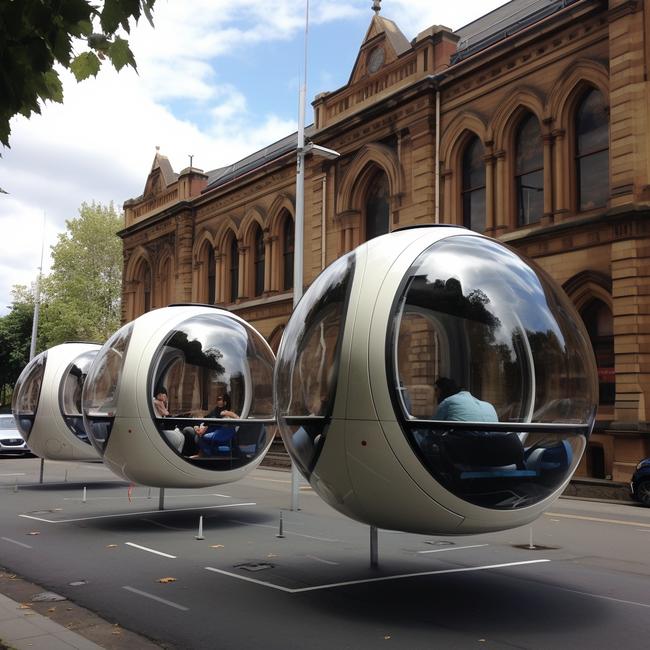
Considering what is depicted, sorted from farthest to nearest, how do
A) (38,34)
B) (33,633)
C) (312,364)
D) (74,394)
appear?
(74,394) → (312,364) → (33,633) → (38,34)

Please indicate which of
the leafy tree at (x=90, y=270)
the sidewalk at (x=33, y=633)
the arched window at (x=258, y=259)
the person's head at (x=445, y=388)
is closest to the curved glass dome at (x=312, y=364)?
the person's head at (x=445, y=388)

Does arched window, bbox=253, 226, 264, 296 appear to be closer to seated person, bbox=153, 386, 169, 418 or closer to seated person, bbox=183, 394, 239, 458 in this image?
seated person, bbox=153, 386, 169, 418

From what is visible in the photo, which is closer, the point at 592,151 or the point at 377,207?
the point at 592,151

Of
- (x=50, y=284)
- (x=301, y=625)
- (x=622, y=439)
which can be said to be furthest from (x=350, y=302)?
(x=50, y=284)

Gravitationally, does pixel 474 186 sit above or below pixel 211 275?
above

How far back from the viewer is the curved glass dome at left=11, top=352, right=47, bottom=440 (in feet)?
54.7

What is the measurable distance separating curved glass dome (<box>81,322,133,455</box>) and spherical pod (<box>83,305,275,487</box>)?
0.05ft

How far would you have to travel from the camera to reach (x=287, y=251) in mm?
32531

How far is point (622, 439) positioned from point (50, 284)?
49.3m

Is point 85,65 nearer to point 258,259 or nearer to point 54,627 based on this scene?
point 54,627

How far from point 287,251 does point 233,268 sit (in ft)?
14.8

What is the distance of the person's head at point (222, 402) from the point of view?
11.4 metres

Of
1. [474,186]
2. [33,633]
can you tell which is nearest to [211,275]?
[474,186]

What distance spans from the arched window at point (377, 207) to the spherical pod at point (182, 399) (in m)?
16.5
